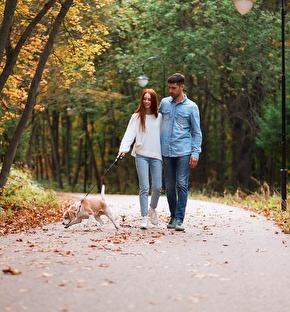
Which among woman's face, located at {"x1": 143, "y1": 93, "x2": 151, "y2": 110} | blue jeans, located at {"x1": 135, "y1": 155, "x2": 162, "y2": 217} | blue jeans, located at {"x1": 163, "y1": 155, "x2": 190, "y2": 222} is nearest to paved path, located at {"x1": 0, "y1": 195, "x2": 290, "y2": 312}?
blue jeans, located at {"x1": 163, "y1": 155, "x2": 190, "y2": 222}

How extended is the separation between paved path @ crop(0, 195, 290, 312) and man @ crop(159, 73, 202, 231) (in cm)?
70

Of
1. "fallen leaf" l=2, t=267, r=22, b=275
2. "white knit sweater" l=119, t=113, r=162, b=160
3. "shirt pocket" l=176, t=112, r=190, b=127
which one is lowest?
"fallen leaf" l=2, t=267, r=22, b=275

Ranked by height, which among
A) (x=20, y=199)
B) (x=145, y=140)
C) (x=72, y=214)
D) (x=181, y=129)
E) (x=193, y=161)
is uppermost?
(x=181, y=129)

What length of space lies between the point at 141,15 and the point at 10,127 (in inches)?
334

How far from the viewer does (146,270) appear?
778 cm

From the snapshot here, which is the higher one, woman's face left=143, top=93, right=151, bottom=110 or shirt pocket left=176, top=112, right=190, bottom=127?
woman's face left=143, top=93, right=151, bottom=110

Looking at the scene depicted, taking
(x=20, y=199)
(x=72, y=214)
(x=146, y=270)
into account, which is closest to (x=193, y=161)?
(x=72, y=214)

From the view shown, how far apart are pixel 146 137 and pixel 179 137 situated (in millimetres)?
532

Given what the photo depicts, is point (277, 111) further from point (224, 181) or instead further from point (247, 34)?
A: point (224, 181)

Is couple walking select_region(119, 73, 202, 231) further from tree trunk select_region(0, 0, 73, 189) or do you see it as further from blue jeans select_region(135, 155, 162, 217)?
tree trunk select_region(0, 0, 73, 189)

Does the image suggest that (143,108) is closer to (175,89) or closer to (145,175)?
(175,89)

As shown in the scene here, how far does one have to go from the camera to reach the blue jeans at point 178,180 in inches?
465

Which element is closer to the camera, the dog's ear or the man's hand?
the man's hand

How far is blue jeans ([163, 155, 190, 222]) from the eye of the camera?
11.8 m
